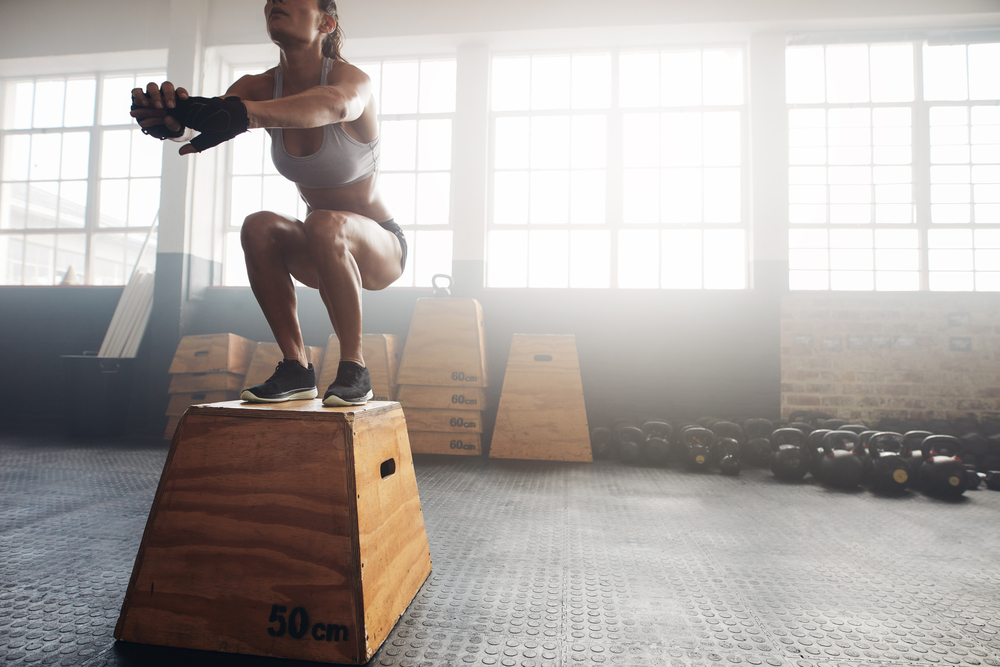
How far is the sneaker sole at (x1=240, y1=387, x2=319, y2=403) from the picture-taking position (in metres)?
1.23

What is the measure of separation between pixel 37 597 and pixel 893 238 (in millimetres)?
5863

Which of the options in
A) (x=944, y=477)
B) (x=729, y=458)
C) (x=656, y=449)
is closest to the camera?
(x=944, y=477)

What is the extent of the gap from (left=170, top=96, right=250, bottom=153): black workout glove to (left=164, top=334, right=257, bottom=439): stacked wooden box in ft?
11.4

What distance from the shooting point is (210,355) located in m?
4.06

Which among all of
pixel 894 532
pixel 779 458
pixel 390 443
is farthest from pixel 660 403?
pixel 390 443

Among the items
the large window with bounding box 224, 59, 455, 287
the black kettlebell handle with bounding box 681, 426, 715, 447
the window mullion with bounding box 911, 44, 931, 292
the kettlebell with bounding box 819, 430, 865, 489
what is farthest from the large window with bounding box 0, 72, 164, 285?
the window mullion with bounding box 911, 44, 931, 292

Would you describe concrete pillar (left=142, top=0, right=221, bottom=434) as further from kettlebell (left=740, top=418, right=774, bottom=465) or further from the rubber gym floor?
kettlebell (left=740, top=418, right=774, bottom=465)

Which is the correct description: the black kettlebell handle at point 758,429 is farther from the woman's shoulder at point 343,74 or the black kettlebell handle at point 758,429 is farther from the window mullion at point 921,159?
the woman's shoulder at point 343,74

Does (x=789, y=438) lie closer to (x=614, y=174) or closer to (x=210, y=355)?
(x=614, y=174)

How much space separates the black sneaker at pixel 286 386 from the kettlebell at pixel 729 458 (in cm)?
255

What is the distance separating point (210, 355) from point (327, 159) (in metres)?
3.47

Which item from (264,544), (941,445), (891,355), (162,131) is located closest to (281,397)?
(264,544)

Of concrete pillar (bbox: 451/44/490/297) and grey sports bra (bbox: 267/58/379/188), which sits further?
concrete pillar (bbox: 451/44/490/297)

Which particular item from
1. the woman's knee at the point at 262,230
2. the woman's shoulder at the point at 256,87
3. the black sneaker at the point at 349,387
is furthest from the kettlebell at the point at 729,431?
the woman's shoulder at the point at 256,87
